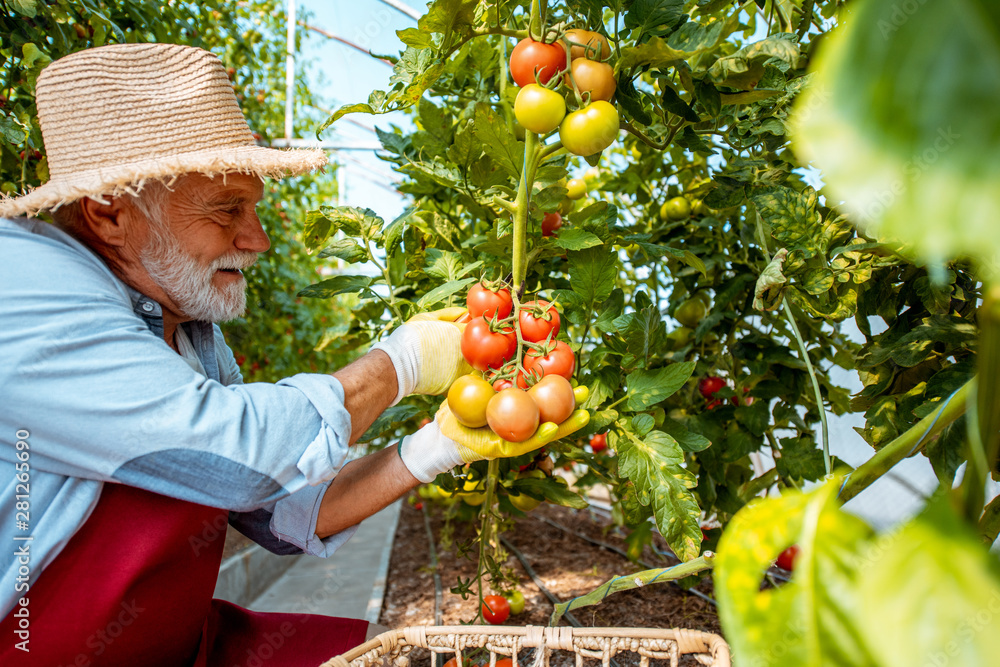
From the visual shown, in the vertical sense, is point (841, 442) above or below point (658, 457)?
below

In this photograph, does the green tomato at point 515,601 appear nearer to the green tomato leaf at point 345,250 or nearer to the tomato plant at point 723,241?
the tomato plant at point 723,241

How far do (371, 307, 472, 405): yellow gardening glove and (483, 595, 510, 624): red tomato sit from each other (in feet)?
1.99

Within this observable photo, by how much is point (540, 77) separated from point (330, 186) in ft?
15.4

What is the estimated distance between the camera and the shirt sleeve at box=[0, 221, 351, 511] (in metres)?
0.75

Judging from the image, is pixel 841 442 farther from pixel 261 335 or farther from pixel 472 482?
pixel 261 335

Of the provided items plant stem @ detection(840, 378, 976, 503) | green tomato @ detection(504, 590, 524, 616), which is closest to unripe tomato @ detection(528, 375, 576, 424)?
plant stem @ detection(840, 378, 976, 503)

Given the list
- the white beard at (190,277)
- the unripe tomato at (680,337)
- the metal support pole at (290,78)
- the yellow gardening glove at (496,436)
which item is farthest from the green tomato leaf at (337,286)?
the metal support pole at (290,78)

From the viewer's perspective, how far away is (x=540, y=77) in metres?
0.83

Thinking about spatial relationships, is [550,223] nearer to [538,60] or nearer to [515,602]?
[538,60]

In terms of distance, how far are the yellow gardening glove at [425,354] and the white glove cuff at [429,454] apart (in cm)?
8

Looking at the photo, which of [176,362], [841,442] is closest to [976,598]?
[176,362]

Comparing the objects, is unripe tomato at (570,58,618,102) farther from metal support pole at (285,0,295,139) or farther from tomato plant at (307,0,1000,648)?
metal support pole at (285,0,295,139)

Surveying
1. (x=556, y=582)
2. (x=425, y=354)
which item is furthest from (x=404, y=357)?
(x=556, y=582)

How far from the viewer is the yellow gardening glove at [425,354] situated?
1.02 m
